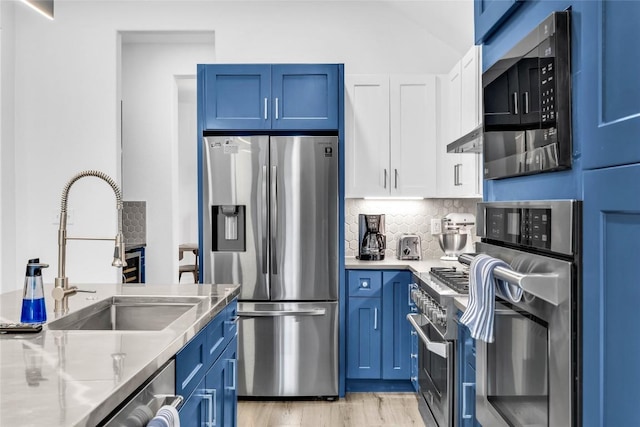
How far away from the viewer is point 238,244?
355 cm

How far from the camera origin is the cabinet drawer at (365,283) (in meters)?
3.67

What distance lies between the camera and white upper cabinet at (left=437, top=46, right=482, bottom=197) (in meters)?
3.07

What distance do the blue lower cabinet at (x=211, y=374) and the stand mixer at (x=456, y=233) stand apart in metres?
2.00

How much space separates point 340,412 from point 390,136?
200 cm

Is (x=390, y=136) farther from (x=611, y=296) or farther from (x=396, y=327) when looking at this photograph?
(x=611, y=296)

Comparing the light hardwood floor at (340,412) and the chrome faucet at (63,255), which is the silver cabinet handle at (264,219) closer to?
the light hardwood floor at (340,412)

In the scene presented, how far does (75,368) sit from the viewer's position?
1127 mm

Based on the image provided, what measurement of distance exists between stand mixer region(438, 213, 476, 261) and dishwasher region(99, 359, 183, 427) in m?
2.78

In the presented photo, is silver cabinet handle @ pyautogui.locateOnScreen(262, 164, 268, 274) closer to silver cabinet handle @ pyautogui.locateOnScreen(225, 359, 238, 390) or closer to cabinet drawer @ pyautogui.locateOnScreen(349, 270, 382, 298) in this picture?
cabinet drawer @ pyautogui.locateOnScreen(349, 270, 382, 298)

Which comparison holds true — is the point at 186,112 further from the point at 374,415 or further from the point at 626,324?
the point at 626,324

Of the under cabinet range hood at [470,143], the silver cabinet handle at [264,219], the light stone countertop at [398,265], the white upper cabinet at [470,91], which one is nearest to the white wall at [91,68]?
the white upper cabinet at [470,91]

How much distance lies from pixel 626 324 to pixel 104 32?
430 cm

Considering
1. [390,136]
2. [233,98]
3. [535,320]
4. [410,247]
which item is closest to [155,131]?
[233,98]

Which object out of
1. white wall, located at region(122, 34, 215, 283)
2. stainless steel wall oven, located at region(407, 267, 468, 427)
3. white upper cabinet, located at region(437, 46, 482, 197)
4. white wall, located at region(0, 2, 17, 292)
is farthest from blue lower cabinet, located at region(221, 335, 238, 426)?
white wall, located at region(122, 34, 215, 283)
